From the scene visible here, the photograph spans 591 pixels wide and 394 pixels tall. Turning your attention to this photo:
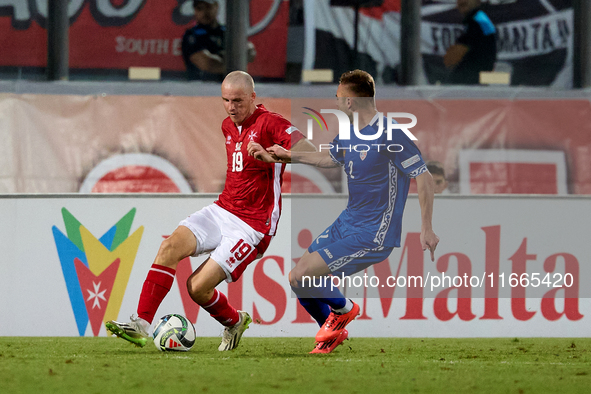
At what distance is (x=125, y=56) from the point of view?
34.9 ft

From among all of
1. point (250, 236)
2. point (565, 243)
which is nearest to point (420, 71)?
point (565, 243)

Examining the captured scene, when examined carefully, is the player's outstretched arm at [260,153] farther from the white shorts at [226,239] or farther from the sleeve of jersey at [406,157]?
the sleeve of jersey at [406,157]

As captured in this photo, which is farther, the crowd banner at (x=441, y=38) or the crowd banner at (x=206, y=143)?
the crowd banner at (x=441, y=38)

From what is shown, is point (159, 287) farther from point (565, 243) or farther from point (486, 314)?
point (565, 243)

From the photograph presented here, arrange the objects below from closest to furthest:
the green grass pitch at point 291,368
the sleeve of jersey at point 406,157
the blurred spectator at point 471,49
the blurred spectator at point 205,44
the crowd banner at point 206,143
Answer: the green grass pitch at point 291,368 < the sleeve of jersey at point 406,157 < the crowd banner at point 206,143 < the blurred spectator at point 205,44 < the blurred spectator at point 471,49

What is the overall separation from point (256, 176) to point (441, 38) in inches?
208

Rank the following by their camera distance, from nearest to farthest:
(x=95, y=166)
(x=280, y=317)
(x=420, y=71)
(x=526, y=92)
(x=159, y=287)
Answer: (x=159, y=287)
(x=280, y=317)
(x=95, y=166)
(x=526, y=92)
(x=420, y=71)

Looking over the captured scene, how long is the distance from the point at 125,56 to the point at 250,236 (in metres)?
5.10

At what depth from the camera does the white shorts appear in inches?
243

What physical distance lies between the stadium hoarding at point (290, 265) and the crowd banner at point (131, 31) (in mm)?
2567

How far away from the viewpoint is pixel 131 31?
10750 mm

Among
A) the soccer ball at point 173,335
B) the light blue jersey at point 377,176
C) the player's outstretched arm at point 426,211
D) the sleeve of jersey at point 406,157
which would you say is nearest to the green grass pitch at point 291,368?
the soccer ball at point 173,335

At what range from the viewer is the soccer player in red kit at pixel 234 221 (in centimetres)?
613

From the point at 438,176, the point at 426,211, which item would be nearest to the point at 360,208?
the point at 426,211
